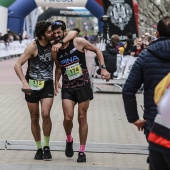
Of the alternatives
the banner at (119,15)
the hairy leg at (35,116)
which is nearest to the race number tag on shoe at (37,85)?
the hairy leg at (35,116)

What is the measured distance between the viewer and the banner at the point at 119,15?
20.9 m

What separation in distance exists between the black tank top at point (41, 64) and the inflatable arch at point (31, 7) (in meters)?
29.4

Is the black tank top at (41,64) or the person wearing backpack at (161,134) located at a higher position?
the person wearing backpack at (161,134)

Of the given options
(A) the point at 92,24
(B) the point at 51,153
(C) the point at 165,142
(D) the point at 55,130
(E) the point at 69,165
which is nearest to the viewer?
(C) the point at 165,142

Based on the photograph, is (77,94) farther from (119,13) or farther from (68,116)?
(119,13)

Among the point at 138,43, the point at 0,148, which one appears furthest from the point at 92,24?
the point at 0,148

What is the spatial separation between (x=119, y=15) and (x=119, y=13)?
0.36 feet

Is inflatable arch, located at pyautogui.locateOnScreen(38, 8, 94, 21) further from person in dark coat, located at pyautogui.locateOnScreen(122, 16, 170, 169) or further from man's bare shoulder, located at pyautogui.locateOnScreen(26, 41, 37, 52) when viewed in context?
person in dark coat, located at pyautogui.locateOnScreen(122, 16, 170, 169)

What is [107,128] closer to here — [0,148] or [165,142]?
[0,148]

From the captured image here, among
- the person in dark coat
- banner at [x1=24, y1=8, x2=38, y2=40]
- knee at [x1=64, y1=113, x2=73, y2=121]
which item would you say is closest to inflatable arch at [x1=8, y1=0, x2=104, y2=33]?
banner at [x1=24, y1=8, x2=38, y2=40]

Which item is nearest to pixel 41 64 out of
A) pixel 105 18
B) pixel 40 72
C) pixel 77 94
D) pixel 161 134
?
pixel 40 72

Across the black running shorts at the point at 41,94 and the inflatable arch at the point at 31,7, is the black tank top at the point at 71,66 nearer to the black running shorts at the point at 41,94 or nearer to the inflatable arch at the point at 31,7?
the black running shorts at the point at 41,94

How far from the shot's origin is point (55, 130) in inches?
394

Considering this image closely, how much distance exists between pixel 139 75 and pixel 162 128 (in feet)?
3.42
